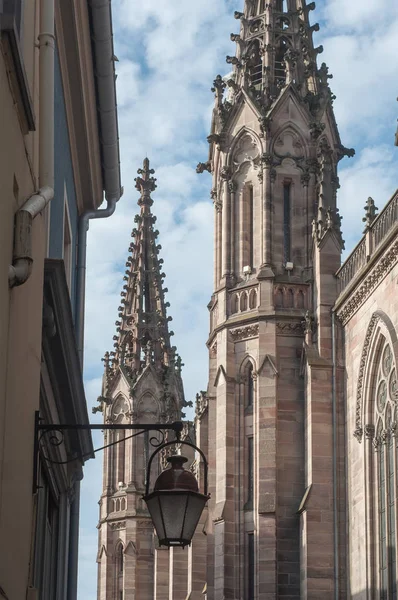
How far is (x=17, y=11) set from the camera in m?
9.38

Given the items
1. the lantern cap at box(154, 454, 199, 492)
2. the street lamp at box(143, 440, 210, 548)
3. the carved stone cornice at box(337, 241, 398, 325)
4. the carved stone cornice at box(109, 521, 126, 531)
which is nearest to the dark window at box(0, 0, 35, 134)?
the street lamp at box(143, 440, 210, 548)

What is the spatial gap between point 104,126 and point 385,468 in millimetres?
16536

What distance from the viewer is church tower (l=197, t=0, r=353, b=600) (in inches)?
1341

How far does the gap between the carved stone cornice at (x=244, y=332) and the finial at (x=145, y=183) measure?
27.1 meters

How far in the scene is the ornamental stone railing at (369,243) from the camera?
3086cm

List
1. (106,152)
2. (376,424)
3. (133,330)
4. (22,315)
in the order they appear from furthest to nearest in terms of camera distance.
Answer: (133,330) → (376,424) → (106,152) → (22,315)

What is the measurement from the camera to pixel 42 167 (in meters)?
10.9

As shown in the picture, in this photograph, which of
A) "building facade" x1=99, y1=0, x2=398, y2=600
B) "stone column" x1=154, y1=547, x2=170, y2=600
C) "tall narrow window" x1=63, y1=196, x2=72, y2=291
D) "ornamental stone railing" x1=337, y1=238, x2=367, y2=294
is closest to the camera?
"tall narrow window" x1=63, y1=196, x2=72, y2=291

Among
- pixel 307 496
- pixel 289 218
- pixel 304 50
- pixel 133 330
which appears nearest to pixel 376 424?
pixel 307 496

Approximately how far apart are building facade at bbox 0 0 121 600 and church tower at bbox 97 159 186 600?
36.3 meters

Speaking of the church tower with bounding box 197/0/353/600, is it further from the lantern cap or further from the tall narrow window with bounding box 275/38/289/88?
the lantern cap

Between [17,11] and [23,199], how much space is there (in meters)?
1.30

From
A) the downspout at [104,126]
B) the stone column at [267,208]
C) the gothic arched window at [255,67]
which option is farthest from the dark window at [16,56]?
the gothic arched window at [255,67]

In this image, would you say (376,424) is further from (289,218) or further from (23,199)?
(23,199)
